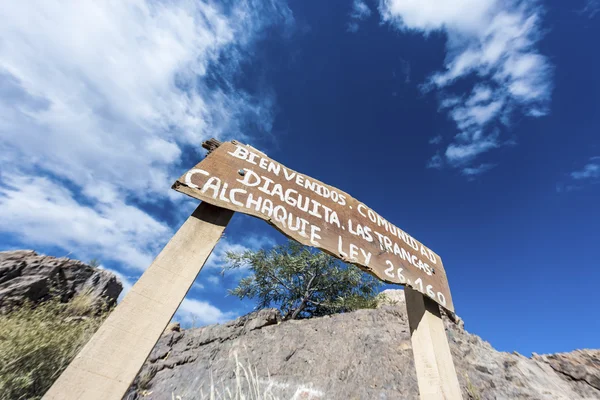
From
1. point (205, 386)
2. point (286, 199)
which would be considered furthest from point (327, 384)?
point (286, 199)

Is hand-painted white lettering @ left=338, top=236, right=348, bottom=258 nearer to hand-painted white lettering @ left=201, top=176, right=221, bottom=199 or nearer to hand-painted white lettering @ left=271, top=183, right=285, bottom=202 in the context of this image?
hand-painted white lettering @ left=271, top=183, right=285, bottom=202

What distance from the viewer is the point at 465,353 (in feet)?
21.4

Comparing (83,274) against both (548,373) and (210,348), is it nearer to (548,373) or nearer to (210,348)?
(210,348)

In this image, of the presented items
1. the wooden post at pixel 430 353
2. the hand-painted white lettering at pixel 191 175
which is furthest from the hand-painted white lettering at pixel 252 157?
the wooden post at pixel 430 353

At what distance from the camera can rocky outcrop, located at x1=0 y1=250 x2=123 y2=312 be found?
852cm

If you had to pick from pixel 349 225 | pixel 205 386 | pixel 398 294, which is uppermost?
pixel 398 294

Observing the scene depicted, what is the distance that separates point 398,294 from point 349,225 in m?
11.9

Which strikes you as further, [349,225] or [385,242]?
[385,242]

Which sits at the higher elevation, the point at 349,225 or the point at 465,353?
the point at 465,353

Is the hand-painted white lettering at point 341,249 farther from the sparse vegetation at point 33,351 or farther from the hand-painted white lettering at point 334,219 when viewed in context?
the sparse vegetation at point 33,351

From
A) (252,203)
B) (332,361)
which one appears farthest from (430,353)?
(332,361)

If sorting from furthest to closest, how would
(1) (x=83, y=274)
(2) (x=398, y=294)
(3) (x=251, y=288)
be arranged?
1. (3) (x=251, y=288)
2. (2) (x=398, y=294)
3. (1) (x=83, y=274)

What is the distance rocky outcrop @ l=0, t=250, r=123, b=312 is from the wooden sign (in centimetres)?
844

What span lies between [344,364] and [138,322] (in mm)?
6201
